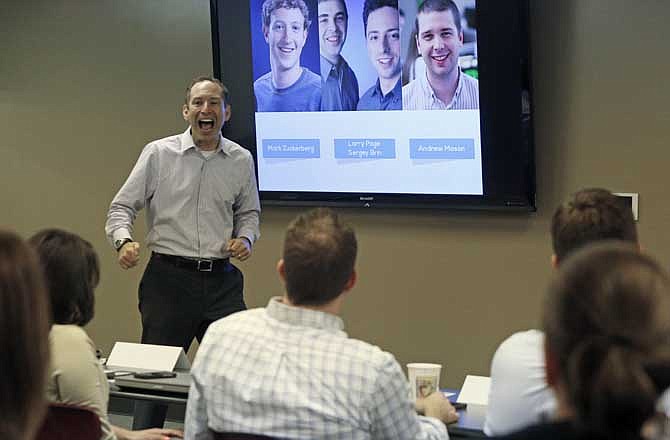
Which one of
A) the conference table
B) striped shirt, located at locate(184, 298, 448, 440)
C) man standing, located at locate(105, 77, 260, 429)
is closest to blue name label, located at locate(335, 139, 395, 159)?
man standing, located at locate(105, 77, 260, 429)

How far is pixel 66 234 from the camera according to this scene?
2.38 meters

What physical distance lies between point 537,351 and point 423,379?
0.55 metres

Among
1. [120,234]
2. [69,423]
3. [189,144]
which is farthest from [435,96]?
[69,423]

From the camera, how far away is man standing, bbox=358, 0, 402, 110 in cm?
463

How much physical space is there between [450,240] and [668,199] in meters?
1.01

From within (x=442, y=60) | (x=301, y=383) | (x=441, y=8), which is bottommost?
(x=301, y=383)

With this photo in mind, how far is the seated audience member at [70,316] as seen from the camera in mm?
2316

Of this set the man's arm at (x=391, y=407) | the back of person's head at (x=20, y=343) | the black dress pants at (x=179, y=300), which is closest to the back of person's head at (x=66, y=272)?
the man's arm at (x=391, y=407)

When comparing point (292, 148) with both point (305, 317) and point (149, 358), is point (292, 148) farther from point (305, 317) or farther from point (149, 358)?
point (305, 317)

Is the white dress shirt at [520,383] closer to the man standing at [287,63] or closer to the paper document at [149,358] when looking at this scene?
the paper document at [149,358]

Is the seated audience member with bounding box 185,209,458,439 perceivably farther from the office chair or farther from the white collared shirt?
the white collared shirt

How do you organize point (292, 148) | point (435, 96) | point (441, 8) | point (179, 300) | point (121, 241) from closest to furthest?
point (121, 241) → point (179, 300) → point (441, 8) → point (435, 96) → point (292, 148)

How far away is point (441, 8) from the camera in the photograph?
448 cm

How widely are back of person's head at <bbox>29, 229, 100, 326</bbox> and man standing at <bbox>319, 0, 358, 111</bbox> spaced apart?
261cm
